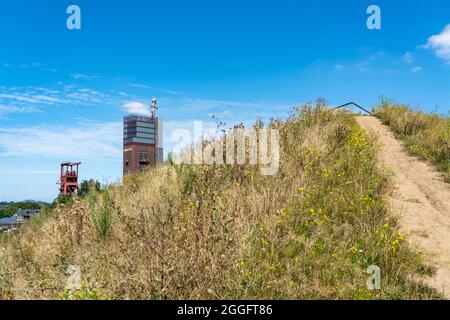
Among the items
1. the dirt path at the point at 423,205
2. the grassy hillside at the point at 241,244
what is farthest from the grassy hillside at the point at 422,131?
the grassy hillside at the point at 241,244

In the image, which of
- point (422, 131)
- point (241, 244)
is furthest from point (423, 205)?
point (422, 131)

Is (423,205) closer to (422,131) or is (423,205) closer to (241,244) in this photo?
(241,244)

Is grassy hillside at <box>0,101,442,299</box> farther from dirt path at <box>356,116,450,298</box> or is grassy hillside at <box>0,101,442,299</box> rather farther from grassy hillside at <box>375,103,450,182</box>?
grassy hillside at <box>375,103,450,182</box>

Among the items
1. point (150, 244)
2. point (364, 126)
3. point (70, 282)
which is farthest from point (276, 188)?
point (364, 126)

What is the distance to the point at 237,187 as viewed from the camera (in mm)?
7359

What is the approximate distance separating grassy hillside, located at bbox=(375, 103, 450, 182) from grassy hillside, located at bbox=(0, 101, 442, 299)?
2.78 metres

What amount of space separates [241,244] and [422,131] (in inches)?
378

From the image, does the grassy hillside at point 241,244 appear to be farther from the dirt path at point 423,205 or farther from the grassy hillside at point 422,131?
the grassy hillside at point 422,131

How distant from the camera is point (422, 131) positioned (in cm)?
1216

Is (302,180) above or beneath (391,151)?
beneath

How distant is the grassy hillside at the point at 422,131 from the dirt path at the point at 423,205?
0.31 metres

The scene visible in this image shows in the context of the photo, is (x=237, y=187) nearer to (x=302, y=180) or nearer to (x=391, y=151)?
(x=302, y=180)

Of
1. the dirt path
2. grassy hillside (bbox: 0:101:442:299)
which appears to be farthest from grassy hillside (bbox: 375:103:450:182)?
grassy hillside (bbox: 0:101:442:299)
